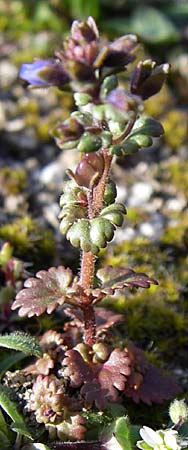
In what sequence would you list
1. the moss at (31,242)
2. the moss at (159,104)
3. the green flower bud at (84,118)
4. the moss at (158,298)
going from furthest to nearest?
1. the moss at (159,104)
2. the moss at (31,242)
3. the moss at (158,298)
4. the green flower bud at (84,118)

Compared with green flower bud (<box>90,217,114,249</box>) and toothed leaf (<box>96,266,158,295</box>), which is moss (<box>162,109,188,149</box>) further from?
green flower bud (<box>90,217,114,249</box>)

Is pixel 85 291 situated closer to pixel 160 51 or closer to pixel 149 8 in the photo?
pixel 160 51

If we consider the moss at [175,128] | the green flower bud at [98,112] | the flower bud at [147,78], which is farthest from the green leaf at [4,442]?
the moss at [175,128]

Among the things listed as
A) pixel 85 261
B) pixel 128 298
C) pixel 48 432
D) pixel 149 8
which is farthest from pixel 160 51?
pixel 48 432

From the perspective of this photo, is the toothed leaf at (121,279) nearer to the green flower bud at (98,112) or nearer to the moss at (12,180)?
the green flower bud at (98,112)

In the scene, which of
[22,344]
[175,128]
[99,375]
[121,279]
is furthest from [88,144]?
[175,128]

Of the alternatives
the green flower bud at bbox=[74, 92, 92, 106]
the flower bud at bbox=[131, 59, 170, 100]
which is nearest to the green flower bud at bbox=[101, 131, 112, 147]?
the green flower bud at bbox=[74, 92, 92, 106]

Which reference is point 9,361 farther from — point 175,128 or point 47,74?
point 175,128
